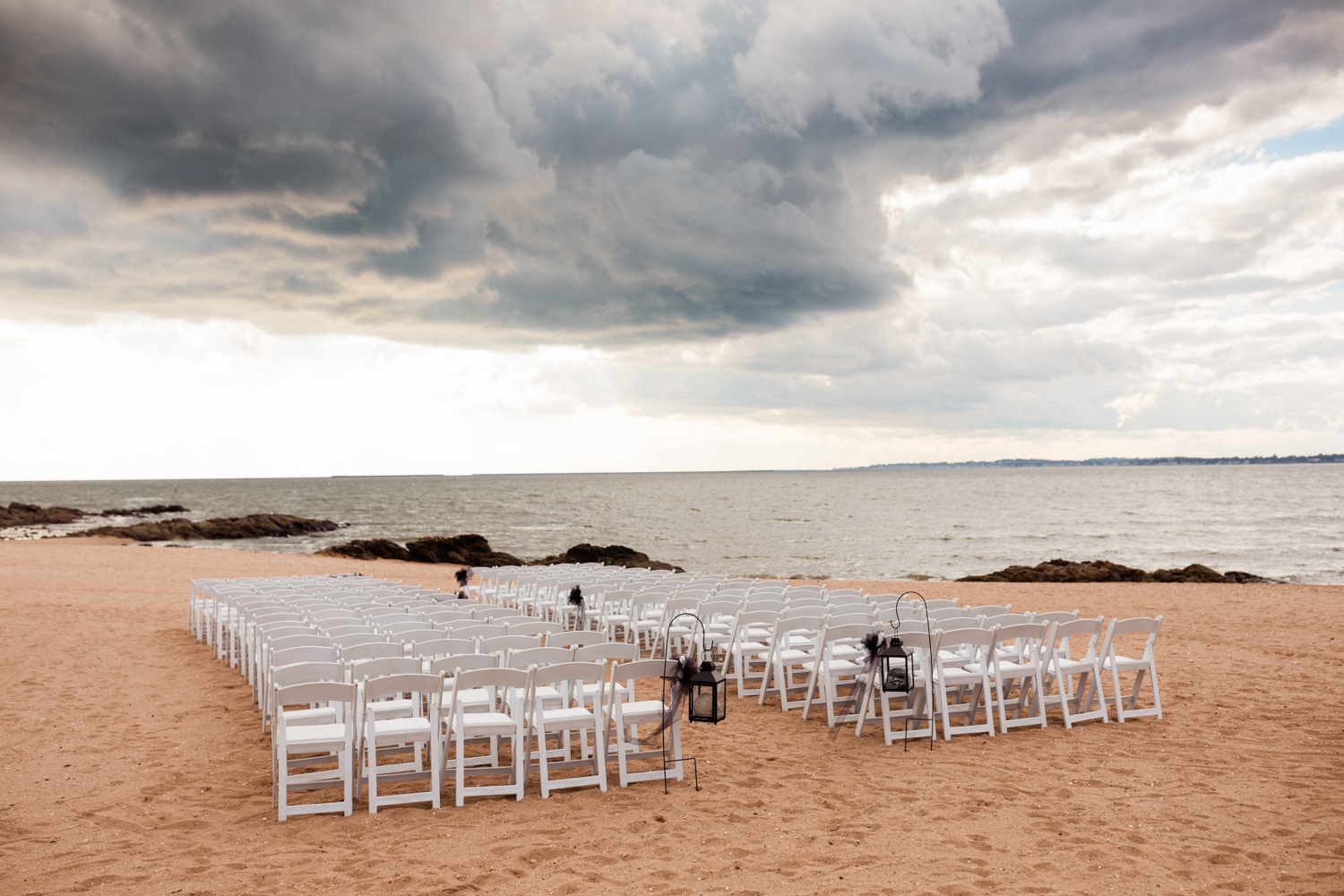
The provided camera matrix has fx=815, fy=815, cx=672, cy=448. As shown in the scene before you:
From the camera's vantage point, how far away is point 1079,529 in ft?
159

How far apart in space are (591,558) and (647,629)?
15806 mm

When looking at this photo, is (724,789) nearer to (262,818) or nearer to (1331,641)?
(262,818)

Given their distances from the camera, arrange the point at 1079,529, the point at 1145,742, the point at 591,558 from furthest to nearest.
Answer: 1. the point at 1079,529
2. the point at 591,558
3. the point at 1145,742

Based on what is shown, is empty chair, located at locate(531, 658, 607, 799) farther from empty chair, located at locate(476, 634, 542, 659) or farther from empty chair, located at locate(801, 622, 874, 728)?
empty chair, located at locate(801, 622, 874, 728)

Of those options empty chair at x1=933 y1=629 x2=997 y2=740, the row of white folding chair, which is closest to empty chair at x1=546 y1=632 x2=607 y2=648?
the row of white folding chair

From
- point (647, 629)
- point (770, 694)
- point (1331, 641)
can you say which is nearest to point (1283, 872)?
point (770, 694)

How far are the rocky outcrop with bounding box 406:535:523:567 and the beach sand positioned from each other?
22204 millimetres

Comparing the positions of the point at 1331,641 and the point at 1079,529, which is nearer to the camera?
the point at 1331,641

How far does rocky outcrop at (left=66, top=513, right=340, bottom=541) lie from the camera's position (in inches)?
1663

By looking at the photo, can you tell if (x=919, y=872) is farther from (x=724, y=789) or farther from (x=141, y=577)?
(x=141, y=577)

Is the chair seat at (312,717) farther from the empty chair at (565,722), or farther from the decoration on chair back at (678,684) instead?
the decoration on chair back at (678,684)

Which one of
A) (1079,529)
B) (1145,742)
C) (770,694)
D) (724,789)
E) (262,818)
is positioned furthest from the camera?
(1079,529)

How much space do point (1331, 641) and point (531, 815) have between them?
39.2 ft

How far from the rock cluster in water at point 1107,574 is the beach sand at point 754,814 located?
1519 centimetres
